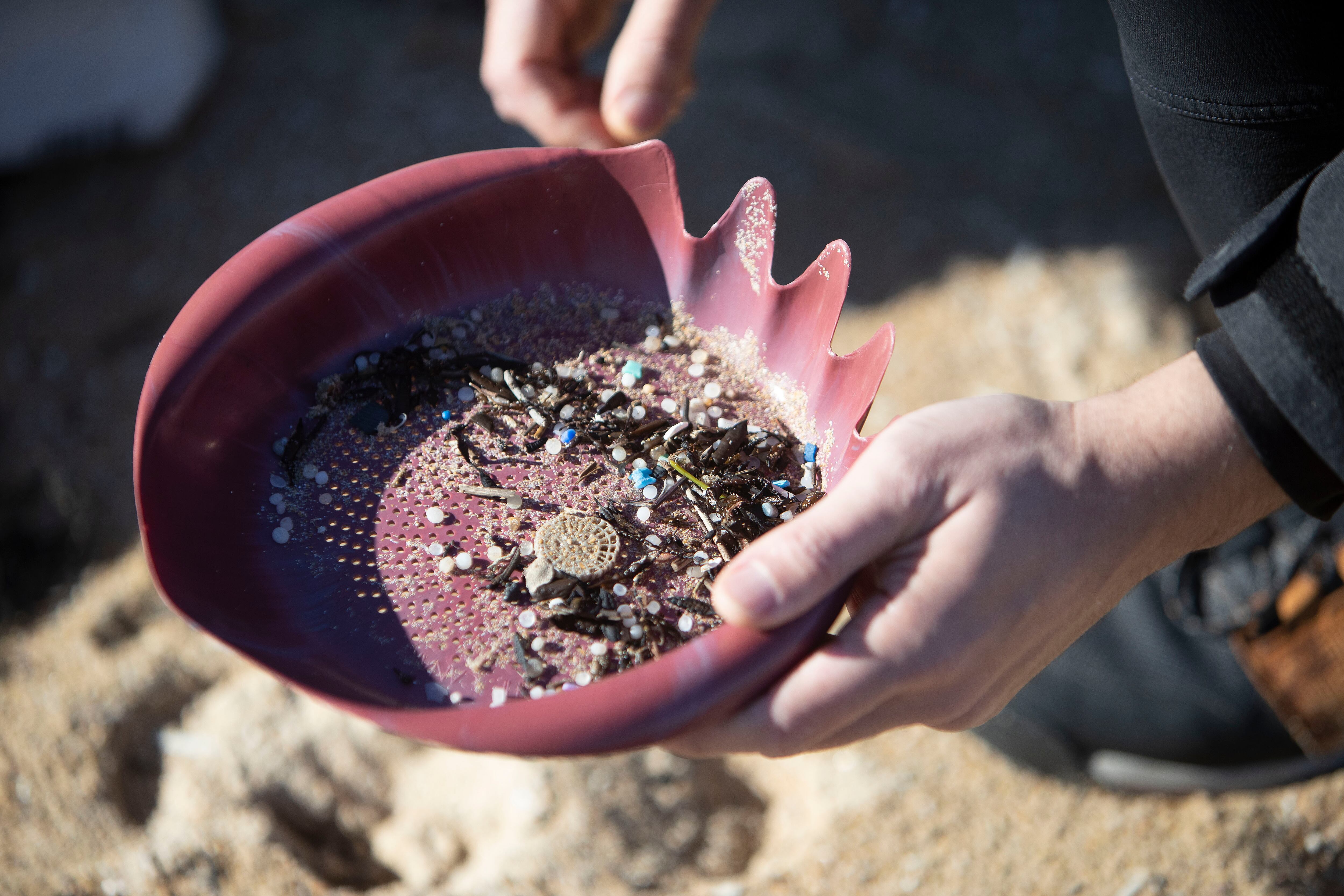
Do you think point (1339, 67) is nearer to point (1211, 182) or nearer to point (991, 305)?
point (1211, 182)

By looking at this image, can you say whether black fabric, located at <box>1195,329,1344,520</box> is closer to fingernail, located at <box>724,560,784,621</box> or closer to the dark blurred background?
fingernail, located at <box>724,560,784,621</box>

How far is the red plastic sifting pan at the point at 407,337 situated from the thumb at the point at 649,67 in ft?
0.67

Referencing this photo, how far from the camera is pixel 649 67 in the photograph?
117cm

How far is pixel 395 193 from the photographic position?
3.12 ft

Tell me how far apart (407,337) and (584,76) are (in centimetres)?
52

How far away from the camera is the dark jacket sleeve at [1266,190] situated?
0.77m

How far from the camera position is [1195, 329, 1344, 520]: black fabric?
810 mm

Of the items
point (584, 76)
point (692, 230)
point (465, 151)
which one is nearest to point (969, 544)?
point (584, 76)

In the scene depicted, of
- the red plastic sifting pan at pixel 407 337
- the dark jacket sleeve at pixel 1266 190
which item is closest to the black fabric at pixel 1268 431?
the dark jacket sleeve at pixel 1266 190

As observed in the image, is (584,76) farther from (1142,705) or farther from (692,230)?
(1142,705)

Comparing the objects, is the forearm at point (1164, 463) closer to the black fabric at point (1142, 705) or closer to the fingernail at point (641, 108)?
the black fabric at point (1142, 705)

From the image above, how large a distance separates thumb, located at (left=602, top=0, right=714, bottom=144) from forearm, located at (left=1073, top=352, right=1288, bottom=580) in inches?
25.8

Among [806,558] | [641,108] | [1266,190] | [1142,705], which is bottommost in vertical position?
[1142,705]

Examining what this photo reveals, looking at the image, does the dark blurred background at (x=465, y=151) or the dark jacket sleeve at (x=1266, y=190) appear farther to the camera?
the dark blurred background at (x=465, y=151)
